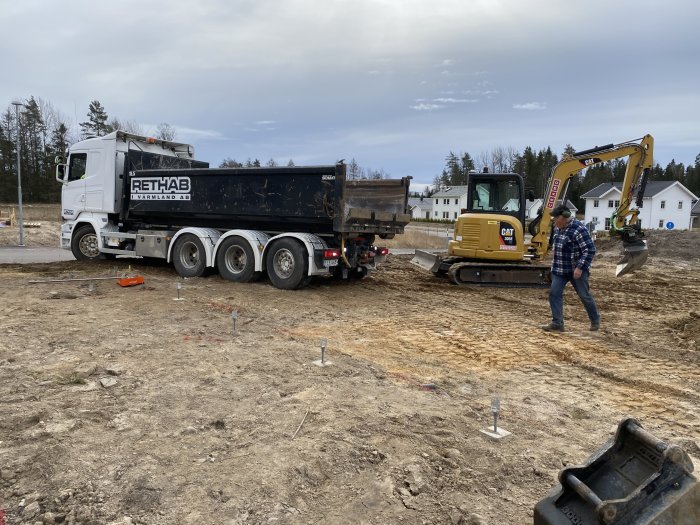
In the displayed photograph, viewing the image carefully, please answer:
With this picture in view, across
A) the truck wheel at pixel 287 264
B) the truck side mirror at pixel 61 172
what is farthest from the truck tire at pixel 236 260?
the truck side mirror at pixel 61 172

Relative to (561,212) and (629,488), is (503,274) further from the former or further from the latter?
(629,488)

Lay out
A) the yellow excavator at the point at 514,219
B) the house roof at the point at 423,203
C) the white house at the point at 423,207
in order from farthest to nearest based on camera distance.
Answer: the house roof at the point at 423,203, the white house at the point at 423,207, the yellow excavator at the point at 514,219

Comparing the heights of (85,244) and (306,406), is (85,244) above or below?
above

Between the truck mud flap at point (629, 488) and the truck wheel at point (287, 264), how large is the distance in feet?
25.6

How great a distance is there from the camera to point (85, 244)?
44.4 feet

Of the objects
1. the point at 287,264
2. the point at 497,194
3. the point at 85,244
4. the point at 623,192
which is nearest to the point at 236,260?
the point at 287,264

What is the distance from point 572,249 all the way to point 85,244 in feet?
39.1

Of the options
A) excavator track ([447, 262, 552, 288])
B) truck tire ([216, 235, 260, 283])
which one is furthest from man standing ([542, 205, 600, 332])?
truck tire ([216, 235, 260, 283])

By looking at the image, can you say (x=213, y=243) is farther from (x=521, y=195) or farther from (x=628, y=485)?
(x=628, y=485)

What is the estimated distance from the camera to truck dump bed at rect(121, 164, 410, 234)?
9.94m

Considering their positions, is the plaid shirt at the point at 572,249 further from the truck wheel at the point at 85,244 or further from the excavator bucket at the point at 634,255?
the truck wheel at the point at 85,244

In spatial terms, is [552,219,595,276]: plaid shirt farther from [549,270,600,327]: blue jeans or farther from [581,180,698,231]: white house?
[581,180,698,231]: white house

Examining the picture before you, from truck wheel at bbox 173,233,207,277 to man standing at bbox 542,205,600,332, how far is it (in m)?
7.31

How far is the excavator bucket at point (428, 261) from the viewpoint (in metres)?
12.8
